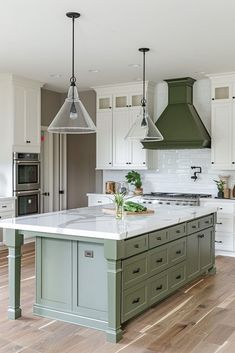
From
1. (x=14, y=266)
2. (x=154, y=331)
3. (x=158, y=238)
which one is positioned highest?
(x=158, y=238)

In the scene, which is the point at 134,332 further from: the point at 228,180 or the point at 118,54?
the point at 228,180

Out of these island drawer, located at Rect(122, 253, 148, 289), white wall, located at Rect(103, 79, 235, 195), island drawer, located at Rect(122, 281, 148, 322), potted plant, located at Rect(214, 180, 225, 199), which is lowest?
island drawer, located at Rect(122, 281, 148, 322)

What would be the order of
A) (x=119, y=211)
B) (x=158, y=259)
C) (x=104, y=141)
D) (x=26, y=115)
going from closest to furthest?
1. (x=158, y=259)
2. (x=119, y=211)
3. (x=26, y=115)
4. (x=104, y=141)

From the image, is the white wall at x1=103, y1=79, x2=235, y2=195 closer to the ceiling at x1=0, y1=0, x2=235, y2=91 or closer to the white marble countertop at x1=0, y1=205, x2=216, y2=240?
the ceiling at x1=0, y1=0, x2=235, y2=91

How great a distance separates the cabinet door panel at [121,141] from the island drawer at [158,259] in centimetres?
354

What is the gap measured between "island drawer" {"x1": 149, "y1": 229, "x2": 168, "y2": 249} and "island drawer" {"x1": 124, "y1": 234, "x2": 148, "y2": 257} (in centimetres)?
10

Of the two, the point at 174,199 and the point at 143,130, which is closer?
the point at 143,130

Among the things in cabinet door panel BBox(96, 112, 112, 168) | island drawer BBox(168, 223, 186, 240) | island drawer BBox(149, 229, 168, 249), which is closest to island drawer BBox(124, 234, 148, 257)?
island drawer BBox(149, 229, 168, 249)

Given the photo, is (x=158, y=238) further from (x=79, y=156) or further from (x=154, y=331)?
(x=79, y=156)

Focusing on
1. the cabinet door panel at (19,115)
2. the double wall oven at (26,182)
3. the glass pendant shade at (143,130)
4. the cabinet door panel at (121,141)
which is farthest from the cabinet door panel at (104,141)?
the glass pendant shade at (143,130)

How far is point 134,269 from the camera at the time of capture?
3.65m

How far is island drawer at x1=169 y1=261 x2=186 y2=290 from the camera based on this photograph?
4348 mm

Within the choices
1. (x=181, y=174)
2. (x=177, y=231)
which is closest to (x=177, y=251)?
(x=177, y=231)

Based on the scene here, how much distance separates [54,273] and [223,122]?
13.4ft
